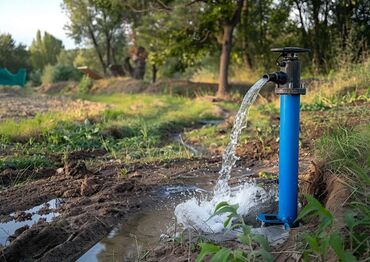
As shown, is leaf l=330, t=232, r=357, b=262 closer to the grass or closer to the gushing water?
the gushing water

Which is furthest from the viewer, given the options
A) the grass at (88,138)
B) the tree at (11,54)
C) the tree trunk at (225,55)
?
the tree at (11,54)

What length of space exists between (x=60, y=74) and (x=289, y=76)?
23.9 meters

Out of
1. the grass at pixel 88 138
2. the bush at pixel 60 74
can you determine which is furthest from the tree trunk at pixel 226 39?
the bush at pixel 60 74

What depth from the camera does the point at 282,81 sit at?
2.81m

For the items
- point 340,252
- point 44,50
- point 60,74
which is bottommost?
point 340,252

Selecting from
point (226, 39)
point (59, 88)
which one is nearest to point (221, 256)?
point (226, 39)


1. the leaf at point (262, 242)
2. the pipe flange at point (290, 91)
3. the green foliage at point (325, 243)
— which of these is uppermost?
the pipe flange at point (290, 91)

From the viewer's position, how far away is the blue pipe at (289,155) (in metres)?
2.79

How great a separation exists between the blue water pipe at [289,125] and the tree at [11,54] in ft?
106

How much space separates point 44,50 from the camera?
39062 millimetres

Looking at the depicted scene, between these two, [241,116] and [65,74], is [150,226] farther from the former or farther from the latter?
[65,74]

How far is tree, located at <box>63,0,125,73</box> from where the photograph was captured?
1070 inches

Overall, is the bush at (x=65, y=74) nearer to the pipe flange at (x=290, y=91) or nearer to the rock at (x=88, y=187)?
the rock at (x=88, y=187)

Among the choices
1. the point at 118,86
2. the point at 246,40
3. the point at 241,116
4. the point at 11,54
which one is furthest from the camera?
the point at 11,54
